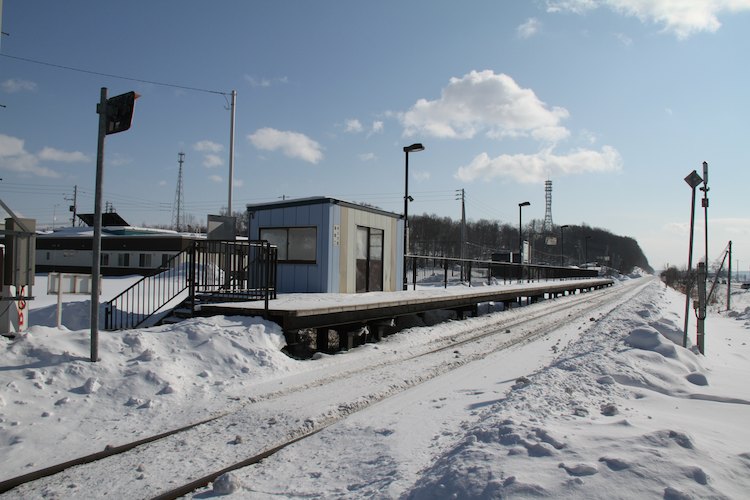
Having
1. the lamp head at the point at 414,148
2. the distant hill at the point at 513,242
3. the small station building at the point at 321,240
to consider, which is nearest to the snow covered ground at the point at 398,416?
the small station building at the point at 321,240

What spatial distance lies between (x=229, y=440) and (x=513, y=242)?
138 m

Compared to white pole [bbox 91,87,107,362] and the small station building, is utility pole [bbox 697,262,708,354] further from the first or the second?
white pole [bbox 91,87,107,362]

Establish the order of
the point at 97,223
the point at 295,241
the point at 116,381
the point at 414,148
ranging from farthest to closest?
the point at 414,148
the point at 295,241
the point at 97,223
the point at 116,381

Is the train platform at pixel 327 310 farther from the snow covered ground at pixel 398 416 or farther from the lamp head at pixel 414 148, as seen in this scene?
the lamp head at pixel 414 148

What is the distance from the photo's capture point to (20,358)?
6.33 metres

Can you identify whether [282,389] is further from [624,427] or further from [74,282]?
[74,282]

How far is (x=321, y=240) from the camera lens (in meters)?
13.5

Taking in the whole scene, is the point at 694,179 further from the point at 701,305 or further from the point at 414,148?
the point at 414,148

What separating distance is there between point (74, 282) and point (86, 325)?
12.9 feet

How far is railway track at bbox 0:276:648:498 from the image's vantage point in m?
3.97

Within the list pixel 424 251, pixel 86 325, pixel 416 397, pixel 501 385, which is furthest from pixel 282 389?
pixel 424 251

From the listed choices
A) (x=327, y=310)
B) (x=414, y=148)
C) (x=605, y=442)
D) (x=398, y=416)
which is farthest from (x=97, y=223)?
(x=414, y=148)

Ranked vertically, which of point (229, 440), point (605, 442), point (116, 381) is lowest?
point (229, 440)

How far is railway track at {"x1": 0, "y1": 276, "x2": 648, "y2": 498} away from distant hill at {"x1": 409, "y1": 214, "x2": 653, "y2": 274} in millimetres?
64830
